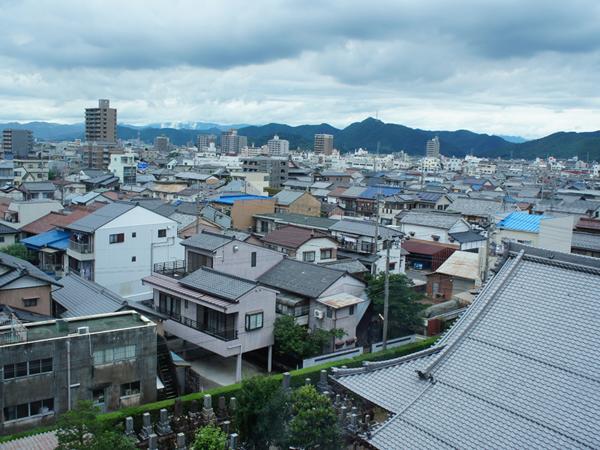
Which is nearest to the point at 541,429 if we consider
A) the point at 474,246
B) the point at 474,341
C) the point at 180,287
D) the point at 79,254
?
the point at 474,341

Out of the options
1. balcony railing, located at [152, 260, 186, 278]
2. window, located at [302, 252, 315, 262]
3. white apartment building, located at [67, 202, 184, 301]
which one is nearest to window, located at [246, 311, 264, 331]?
balcony railing, located at [152, 260, 186, 278]

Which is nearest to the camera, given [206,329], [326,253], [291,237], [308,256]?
[206,329]

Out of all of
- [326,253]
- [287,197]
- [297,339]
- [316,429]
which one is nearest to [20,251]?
[326,253]

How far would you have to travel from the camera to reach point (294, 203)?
188ft

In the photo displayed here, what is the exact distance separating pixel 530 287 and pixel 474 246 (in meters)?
36.1

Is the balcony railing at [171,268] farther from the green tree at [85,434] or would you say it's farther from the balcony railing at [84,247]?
the green tree at [85,434]

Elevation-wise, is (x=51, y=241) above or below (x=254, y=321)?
above

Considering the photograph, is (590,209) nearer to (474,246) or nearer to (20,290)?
(474,246)

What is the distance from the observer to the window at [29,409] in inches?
665

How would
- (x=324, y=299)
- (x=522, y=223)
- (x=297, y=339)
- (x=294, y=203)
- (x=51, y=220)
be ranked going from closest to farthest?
1. (x=297, y=339)
2. (x=324, y=299)
3. (x=522, y=223)
4. (x=51, y=220)
5. (x=294, y=203)

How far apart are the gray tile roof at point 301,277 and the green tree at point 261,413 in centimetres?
1028

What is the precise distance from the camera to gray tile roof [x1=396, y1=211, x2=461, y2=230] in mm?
49406

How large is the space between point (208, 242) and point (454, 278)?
17.5 m

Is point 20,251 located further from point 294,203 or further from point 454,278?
point 454,278
